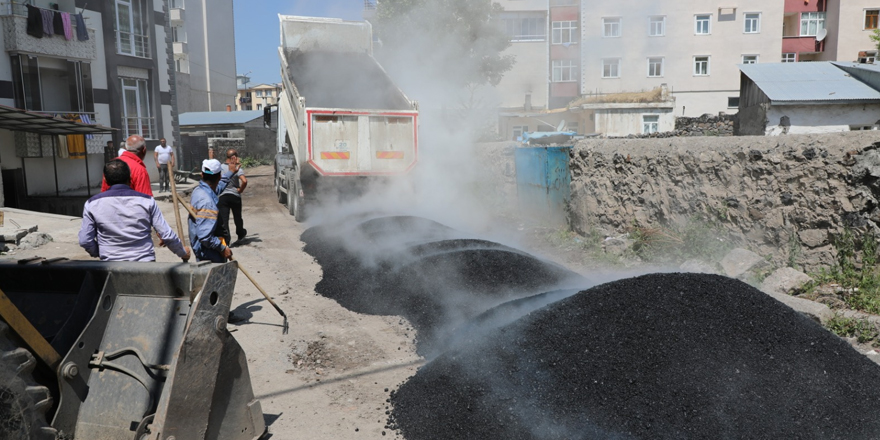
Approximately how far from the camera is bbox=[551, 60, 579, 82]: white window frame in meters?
39.3

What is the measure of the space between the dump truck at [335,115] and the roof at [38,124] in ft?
15.1

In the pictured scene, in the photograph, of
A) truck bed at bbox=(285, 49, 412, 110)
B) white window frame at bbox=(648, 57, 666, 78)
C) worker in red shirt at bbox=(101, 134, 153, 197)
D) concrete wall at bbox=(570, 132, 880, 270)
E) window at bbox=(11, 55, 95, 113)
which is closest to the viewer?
worker in red shirt at bbox=(101, 134, 153, 197)

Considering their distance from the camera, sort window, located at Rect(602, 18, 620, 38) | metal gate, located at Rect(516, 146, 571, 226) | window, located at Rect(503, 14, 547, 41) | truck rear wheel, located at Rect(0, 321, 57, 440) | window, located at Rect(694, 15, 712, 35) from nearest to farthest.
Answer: truck rear wheel, located at Rect(0, 321, 57, 440)
metal gate, located at Rect(516, 146, 571, 226)
window, located at Rect(602, 18, 620, 38)
window, located at Rect(694, 15, 712, 35)
window, located at Rect(503, 14, 547, 41)

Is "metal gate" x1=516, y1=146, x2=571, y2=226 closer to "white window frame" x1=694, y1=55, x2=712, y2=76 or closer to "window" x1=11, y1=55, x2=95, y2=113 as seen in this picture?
"window" x1=11, y1=55, x2=95, y2=113

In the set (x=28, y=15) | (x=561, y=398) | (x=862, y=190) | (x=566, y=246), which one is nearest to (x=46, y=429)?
(x=561, y=398)

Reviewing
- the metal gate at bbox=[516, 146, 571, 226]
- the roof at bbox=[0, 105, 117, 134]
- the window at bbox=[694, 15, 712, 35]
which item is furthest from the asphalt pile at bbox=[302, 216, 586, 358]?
the window at bbox=[694, 15, 712, 35]

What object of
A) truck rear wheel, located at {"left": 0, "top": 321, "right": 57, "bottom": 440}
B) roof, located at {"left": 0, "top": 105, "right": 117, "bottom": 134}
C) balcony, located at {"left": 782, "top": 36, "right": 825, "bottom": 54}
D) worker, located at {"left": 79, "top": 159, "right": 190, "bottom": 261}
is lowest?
truck rear wheel, located at {"left": 0, "top": 321, "right": 57, "bottom": 440}

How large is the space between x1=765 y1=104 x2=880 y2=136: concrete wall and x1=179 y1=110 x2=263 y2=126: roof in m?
23.2

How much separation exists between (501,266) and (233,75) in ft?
144

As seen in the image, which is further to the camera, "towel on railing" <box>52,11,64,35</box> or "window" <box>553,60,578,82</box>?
"window" <box>553,60,578,82</box>

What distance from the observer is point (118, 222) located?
4.00 metres

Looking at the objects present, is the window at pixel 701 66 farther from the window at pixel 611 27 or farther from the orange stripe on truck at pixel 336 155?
the orange stripe on truck at pixel 336 155

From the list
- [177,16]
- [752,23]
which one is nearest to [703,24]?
[752,23]

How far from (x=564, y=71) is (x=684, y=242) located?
3404cm
